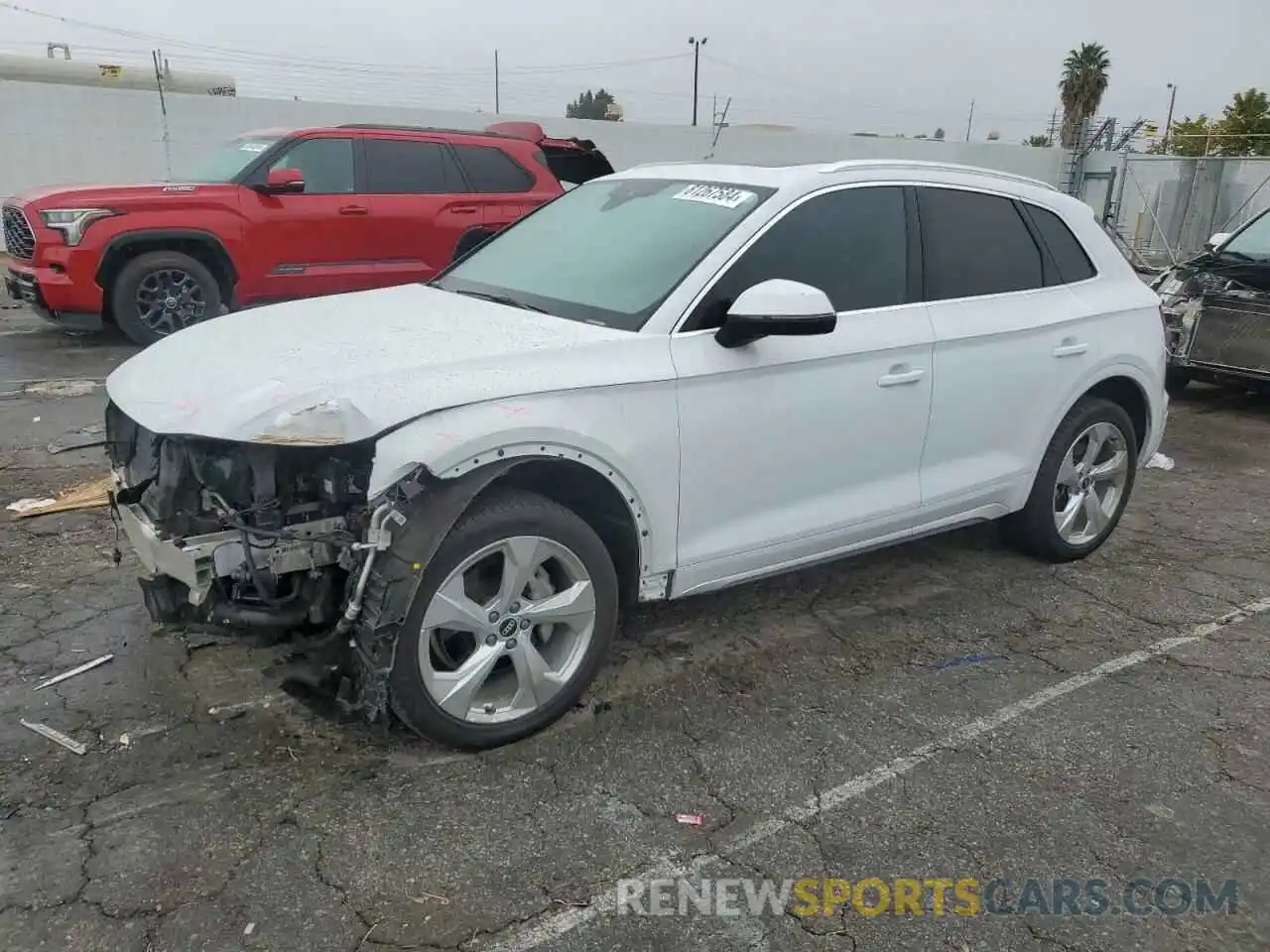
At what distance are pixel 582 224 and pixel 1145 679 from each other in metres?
2.81

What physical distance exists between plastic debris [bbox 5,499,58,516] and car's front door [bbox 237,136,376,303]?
4.23 m

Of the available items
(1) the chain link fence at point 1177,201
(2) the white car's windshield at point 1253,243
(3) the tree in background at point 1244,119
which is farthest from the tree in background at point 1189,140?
(2) the white car's windshield at point 1253,243

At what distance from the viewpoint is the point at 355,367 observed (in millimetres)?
2953

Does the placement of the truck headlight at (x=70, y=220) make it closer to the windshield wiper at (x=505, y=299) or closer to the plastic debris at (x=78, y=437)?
the plastic debris at (x=78, y=437)

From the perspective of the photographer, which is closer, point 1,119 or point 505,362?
point 505,362

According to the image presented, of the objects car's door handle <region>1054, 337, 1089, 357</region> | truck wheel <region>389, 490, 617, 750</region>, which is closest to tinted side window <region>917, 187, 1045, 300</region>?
car's door handle <region>1054, 337, 1089, 357</region>

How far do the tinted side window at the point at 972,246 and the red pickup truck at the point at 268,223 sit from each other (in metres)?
5.56

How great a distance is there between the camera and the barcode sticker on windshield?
3732 mm

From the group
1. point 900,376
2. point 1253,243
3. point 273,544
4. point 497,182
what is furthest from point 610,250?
point 1253,243

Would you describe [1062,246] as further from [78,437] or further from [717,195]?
[78,437]

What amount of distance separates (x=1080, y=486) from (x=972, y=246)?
4.37 ft

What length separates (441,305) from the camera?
3.74 meters


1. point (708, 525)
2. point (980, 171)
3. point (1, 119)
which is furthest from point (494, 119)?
point (708, 525)

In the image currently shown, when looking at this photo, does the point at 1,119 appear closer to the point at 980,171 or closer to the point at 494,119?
the point at 494,119
